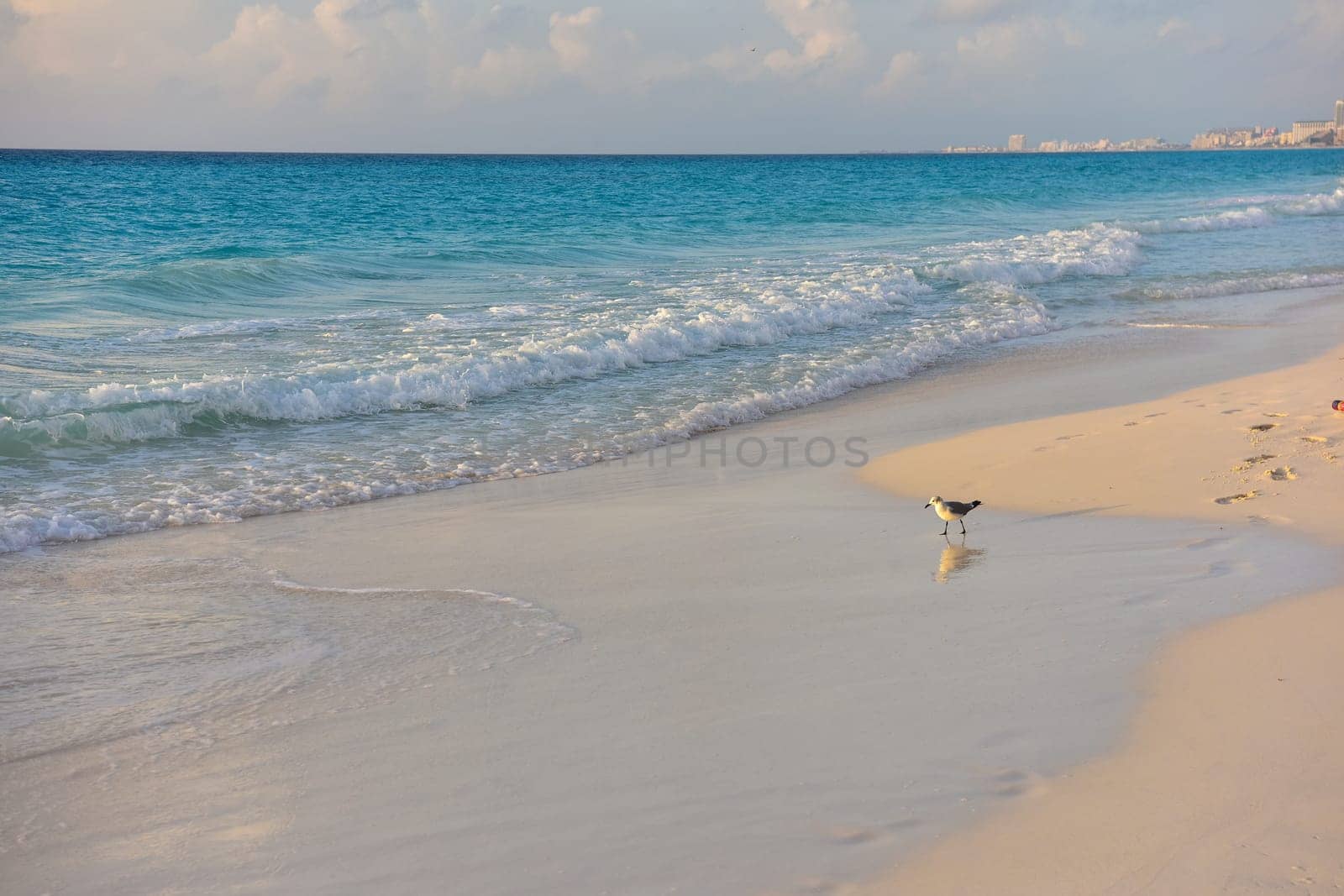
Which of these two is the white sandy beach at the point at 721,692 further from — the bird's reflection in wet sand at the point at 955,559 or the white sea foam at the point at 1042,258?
the white sea foam at the point at 1042,258

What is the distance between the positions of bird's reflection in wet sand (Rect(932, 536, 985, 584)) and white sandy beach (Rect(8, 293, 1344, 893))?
0.06 feet

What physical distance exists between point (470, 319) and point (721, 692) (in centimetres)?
1099

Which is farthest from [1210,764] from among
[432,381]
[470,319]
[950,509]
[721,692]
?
Answer: [470,319]

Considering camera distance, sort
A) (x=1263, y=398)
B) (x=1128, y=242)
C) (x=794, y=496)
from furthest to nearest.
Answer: (x=1128, y=242)
(x=1263, y=398)
(x=794, y=496)

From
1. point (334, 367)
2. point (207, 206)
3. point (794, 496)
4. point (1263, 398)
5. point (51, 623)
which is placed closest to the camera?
point (51, 623)

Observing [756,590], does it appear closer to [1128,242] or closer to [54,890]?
[54,890]

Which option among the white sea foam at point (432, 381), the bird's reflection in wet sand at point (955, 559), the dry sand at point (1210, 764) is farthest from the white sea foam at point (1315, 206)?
the bird's reflection in wet sand at point (955, 559)

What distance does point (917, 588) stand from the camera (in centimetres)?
549

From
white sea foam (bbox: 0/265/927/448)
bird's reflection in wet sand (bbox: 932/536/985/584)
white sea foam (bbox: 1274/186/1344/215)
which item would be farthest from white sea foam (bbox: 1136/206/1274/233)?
bird's reflection in wet sand (bbox: 932/536/985/584)

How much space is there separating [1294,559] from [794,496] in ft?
9.64

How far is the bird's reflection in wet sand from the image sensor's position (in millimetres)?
5695

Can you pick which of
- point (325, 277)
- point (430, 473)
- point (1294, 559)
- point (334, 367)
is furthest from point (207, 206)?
point (1294, 559)

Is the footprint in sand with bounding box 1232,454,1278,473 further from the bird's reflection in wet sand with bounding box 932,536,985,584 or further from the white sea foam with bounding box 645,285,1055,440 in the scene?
the white sea foam with bounding box 645,285,1055,440

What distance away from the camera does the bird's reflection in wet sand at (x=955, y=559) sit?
18.7 feet
